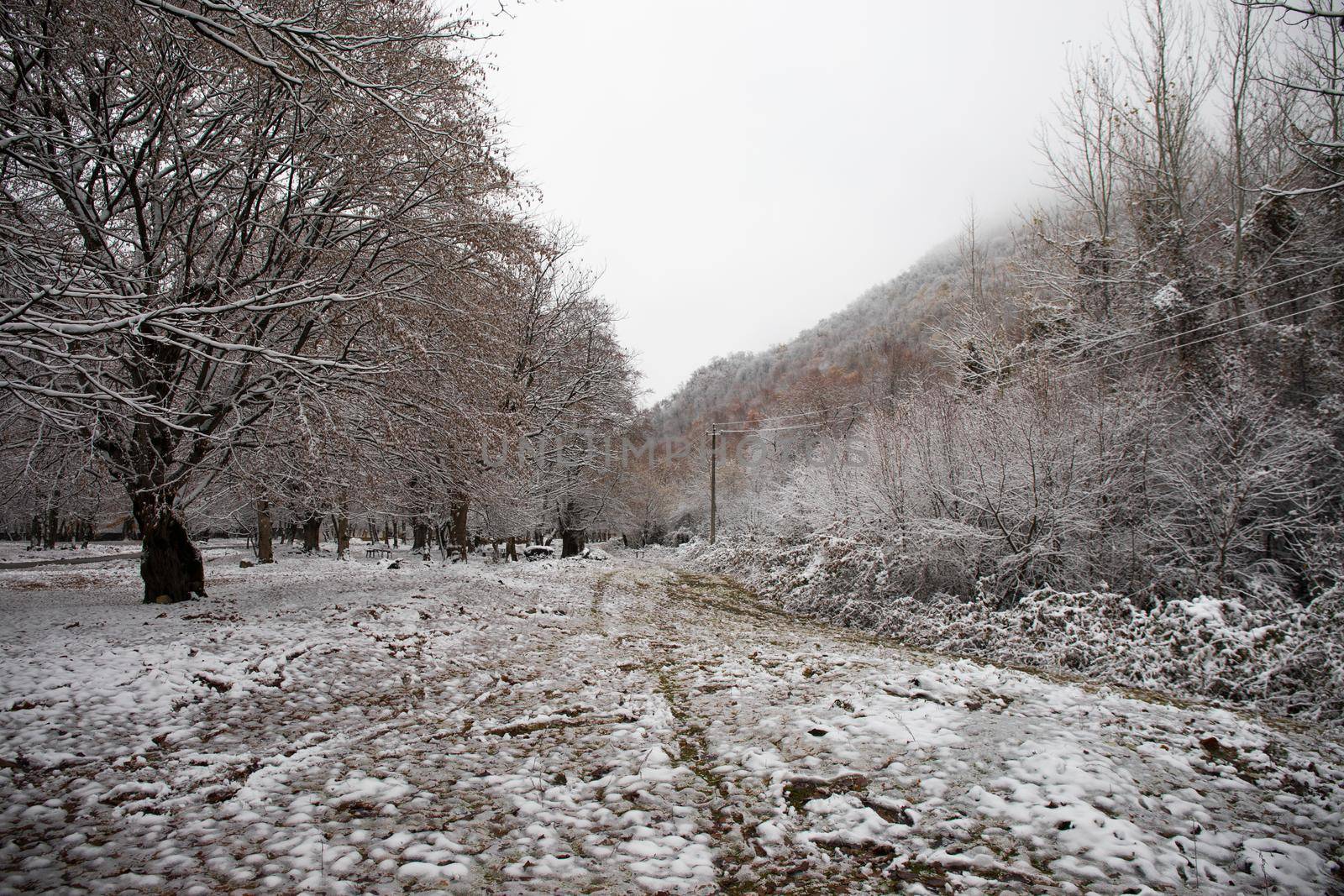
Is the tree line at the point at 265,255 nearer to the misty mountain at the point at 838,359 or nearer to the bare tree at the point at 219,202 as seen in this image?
the bare tree at the point at 219,202

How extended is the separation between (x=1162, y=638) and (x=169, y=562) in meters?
14.4

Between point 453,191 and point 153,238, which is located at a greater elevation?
point 453,191

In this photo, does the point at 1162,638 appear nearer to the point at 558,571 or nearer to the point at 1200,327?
the point at 1200,327

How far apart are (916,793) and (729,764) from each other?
1211 millimetres

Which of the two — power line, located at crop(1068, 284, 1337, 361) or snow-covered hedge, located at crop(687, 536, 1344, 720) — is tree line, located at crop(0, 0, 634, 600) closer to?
snow-covered hedge, located at crop(687, 536, 1344, 720)

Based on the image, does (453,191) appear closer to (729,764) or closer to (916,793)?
(729,764)

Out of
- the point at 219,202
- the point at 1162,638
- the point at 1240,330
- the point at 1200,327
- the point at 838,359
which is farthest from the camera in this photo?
the point at 838,359

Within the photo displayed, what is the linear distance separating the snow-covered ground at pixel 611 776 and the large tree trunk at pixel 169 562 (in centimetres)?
195

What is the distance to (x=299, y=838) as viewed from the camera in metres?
3.06

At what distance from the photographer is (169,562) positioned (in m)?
9.27

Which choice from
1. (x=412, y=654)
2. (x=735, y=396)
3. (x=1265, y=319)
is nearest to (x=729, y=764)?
(x=412, y=654)

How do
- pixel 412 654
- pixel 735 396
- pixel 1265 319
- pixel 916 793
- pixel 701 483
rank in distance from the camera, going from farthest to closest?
pixel 735 396
pixel 701 483
pixel 1265 319
pixel 412 654
pixel 916 793

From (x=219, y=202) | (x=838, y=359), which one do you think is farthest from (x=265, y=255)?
(x=838, y=359)

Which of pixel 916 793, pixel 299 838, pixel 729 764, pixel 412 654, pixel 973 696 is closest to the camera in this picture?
pixel 299 838
